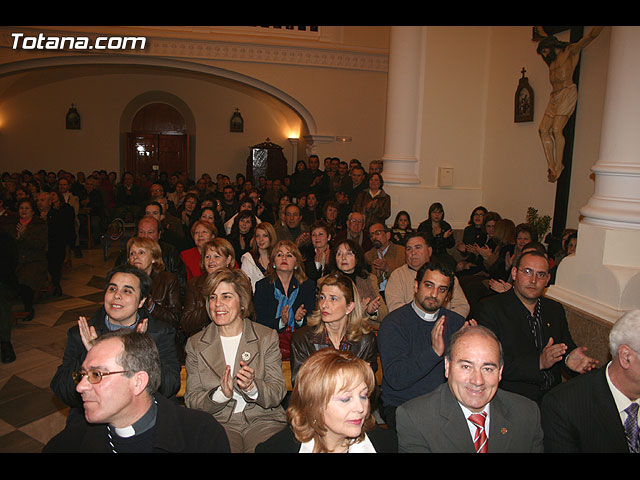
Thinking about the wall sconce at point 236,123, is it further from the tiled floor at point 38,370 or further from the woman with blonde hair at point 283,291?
the woman with blonde hair at point 283,291

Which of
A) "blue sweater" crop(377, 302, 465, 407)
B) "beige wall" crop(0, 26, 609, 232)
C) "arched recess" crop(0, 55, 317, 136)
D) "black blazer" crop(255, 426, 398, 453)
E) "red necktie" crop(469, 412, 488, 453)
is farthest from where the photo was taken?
"arched recess" crop(0, 55, 317, 136)

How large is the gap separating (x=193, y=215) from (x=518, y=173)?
14.8ft

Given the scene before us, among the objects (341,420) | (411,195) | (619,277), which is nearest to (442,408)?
(341,420)

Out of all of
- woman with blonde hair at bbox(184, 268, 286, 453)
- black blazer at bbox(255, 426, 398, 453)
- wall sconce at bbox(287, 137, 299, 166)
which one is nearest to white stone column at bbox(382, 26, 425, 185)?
woman with blonde hair at bbox(184, 268, 286, 453)

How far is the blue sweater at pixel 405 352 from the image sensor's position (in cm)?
289

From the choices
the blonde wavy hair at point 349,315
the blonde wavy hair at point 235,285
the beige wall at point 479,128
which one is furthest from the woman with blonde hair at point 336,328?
the beige wall at point 479,128

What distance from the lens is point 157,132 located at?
51.8ft

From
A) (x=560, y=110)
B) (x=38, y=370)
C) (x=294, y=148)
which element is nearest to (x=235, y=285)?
(x=38, y=370)

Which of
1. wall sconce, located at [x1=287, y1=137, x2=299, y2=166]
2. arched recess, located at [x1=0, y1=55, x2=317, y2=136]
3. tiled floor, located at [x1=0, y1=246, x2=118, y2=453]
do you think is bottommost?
tiled floor, located at [x1=0, y1=246, x2=118, y2=453]

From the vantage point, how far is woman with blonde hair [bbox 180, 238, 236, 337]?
13.0ft

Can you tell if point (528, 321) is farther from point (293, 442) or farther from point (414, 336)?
point (293, 442)

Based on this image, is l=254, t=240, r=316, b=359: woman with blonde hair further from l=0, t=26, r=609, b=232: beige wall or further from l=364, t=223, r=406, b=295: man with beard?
l=0, t=26, r=609, b=232: beige wall

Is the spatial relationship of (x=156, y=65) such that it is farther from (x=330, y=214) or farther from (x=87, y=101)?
(x=330, y=214)

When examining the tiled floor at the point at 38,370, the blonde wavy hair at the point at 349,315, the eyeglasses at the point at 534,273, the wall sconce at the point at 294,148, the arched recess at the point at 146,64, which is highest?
the arched recess at the point at 146,64
